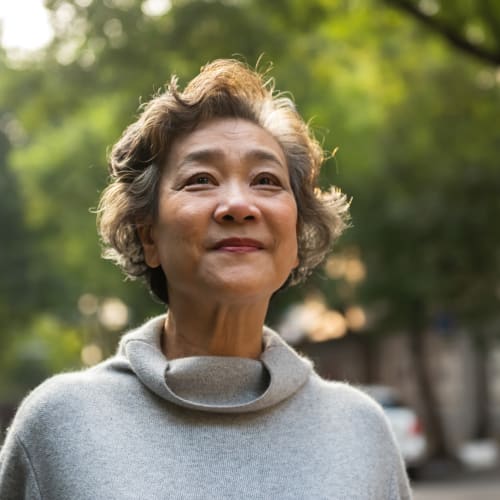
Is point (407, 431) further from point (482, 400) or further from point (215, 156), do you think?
point (215, 156)

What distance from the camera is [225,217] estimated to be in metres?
2.62

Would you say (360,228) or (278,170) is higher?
(278,170)

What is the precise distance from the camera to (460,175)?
60.8 ft

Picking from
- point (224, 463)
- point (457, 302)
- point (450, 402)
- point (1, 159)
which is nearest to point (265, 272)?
point (224, 463)

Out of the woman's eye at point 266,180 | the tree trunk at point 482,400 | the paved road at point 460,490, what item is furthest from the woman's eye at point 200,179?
the tree trunk at point 482,400

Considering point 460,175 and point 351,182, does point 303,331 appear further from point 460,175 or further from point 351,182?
point 460,175

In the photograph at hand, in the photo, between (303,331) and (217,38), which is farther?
(303,331)

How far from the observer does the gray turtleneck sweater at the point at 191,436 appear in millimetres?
2564

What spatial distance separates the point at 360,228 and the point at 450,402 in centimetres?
1042

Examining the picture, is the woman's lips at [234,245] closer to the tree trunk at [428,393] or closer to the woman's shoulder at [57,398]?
the woman's shoulder at [57,398]

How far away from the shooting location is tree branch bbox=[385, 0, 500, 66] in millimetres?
10500

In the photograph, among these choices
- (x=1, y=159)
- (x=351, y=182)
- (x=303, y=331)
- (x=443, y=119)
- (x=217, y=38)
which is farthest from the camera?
(x=303, y=331)

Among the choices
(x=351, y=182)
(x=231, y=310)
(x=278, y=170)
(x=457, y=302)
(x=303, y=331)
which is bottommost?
(x=303, y=331)

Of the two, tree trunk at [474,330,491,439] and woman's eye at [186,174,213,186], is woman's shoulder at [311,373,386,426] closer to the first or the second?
woman's eye at [186,174,213,186]
